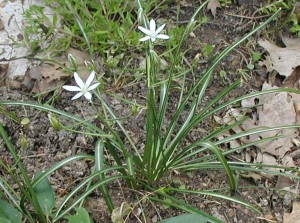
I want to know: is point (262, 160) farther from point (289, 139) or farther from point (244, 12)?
point (244, 12)

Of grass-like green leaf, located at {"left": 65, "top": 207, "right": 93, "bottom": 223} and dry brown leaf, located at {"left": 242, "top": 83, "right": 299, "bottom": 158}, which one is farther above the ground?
dry brown leaf, located at {"left": 242, "top": 83, "right": 299, "bottom": 158}

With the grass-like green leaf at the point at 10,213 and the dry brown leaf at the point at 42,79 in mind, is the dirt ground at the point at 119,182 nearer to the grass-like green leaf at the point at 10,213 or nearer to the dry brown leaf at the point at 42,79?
the dry brown leaf at the point at 42,79

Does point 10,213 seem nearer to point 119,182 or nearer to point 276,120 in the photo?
point 119,182

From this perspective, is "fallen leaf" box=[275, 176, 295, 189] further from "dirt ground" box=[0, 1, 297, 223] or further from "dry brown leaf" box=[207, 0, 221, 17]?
"dry brown leaf" box=[207, 0, 221, 17]

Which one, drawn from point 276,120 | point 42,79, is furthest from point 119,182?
point 276,120

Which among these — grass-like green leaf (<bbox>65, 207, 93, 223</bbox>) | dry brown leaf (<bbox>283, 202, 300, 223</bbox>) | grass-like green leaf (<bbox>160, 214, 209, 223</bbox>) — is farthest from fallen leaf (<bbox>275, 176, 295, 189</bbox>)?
grass-like green leaf (<bbox>65, 207, 93, 223</bbox>)

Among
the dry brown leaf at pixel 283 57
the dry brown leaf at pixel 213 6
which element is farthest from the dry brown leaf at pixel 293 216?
the dry brown leaf at pixel 213 6

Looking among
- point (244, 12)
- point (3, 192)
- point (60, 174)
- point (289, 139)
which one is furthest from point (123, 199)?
point (244, 12)

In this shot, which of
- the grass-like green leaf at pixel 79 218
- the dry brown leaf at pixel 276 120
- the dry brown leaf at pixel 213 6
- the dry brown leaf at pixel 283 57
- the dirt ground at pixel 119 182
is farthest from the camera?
the dry brown leaf at pixel 213 6
